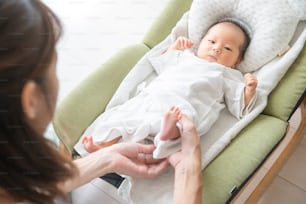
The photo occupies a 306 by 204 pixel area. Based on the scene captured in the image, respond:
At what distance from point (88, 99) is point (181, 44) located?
1.18 feet

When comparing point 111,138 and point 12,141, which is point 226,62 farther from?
point 12,141

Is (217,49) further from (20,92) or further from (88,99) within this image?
(20,92)

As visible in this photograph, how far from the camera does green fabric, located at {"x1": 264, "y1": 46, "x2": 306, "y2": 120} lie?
103cm

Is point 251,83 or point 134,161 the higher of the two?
point 251,83

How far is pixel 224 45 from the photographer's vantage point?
1.10 metres

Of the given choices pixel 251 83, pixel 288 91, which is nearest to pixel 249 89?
pixel 251 83

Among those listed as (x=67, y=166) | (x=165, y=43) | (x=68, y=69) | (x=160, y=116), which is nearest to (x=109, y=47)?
(x=165, y=43)

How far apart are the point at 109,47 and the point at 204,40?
1.43 feet

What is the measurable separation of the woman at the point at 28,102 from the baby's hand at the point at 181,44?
2.27 feet

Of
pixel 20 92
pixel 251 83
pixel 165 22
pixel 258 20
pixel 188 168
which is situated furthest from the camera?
pixel 165 22

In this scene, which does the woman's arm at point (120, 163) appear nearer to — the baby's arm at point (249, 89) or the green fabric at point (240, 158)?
the green fabric at point (240, 158)

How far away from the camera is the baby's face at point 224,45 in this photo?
3.60ft

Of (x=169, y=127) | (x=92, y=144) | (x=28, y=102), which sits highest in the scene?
(x=28, y=102)

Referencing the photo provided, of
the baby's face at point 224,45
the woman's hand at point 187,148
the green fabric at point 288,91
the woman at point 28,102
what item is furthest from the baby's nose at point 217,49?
the woman at point 28,102
